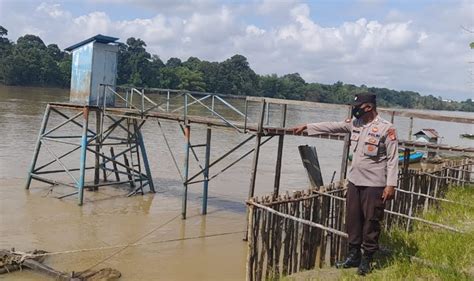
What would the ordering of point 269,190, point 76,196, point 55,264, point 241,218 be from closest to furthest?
point 55,264 → point 241,218 → point 76,196 → point 269,190

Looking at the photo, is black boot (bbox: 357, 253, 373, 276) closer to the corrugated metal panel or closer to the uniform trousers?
the uniform trousers

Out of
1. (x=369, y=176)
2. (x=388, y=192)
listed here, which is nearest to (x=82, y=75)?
(x=369, y=176)

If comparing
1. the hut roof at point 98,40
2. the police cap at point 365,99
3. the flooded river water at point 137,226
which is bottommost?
the flooded river water at point 137,226

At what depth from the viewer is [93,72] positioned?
43.1 ft

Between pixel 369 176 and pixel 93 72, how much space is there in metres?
9.77

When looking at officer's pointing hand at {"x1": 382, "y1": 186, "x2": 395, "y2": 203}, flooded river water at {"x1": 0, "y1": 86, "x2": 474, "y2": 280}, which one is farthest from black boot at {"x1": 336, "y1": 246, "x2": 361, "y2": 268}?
flooded river water at {"x1": 0, "y1": 86, "x2": 474, "y2": 280}

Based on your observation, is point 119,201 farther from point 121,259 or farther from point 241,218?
point 121,259

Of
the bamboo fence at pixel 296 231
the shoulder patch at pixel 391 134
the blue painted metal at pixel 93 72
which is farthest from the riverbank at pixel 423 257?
the blue painted metal at pixel 93 72

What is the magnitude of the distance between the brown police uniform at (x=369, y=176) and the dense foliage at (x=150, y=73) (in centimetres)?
4443

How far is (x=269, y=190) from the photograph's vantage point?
1661cm

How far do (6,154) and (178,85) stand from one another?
41351 millimetres

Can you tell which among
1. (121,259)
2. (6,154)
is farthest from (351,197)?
(6,154)

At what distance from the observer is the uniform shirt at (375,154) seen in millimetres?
4832

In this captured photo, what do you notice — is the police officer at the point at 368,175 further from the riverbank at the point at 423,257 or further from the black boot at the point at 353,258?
the riverbank at the point at 423,257
